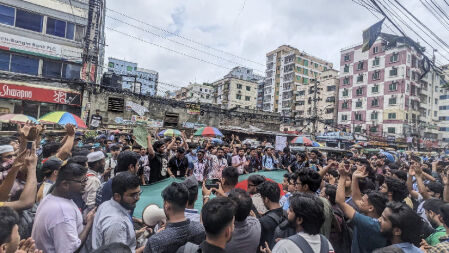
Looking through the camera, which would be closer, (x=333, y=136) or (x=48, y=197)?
(x=48, y=197)

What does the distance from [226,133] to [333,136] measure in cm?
1549

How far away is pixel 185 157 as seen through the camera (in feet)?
22.8

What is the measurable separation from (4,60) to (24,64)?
1185 mm

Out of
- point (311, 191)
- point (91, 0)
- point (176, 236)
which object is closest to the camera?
point (176, 236)

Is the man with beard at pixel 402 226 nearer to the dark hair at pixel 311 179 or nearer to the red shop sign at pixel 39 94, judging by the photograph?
the dark hair at pixel 311 179

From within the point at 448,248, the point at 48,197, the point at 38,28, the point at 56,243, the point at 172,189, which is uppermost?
the point at 38,28

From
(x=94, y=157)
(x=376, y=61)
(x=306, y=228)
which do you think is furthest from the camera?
(x=376, y=61)

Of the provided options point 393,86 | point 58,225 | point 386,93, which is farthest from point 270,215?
point 386,93

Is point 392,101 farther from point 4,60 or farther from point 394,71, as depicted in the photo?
point 4,60

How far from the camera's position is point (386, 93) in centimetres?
4366

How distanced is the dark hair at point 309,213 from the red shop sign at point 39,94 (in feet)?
67.8

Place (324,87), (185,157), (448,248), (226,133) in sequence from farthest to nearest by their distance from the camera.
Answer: (324,87)
(226,133)
(185,157)
(448,248)

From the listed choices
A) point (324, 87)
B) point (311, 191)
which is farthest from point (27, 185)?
point (324, 87)

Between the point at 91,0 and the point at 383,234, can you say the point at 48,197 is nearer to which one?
the point at 383,234
